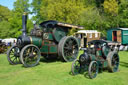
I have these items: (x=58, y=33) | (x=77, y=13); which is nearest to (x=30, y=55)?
(x=58, y=33)

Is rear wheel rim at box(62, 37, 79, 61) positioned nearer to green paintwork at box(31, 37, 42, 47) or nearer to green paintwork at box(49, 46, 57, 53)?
green paintwork at box(49, 46, 57, 53)

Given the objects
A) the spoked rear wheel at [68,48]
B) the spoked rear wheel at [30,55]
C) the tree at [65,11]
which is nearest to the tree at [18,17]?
the tree at [65,11]

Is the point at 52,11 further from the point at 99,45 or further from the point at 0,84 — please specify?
the point at 0,84

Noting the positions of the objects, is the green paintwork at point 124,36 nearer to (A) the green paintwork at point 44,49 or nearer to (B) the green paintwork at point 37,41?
(A) the green paintwork at point 44,49

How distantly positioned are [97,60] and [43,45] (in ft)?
12.6

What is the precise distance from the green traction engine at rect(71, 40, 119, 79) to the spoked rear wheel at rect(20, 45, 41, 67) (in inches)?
106

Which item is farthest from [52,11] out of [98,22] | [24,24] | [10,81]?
[10,81]

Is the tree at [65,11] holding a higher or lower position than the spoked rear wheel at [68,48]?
higher

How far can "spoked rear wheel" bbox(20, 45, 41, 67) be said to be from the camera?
7887 mm

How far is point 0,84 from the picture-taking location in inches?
209

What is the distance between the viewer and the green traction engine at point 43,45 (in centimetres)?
822

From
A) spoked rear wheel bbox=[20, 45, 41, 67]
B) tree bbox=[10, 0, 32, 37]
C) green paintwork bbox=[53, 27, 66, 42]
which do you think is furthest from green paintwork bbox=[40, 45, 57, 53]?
tree bbox=[10, 0, 32, 37]

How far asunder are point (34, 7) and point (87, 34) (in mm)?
21452

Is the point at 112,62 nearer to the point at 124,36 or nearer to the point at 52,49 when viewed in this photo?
the point at 52,49
